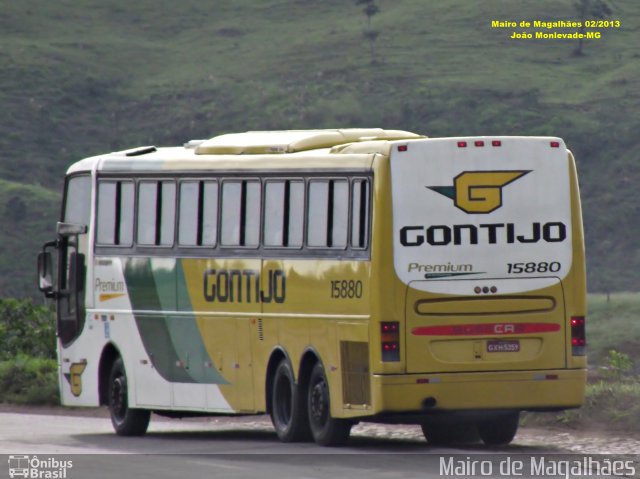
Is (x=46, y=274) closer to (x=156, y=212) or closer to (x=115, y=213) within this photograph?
(x=115, y=213)

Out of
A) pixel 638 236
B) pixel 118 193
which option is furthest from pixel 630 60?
pixel 118 193

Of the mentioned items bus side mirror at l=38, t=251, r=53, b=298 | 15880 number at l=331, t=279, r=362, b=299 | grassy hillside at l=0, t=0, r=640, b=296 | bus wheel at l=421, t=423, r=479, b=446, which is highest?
grassy hillside at l=0, t=0, r=640, b=296

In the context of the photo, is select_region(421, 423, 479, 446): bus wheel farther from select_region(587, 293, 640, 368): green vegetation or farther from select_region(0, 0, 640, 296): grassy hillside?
select_region(0, 0, 640, 296): grassy hillside

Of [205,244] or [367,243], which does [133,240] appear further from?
[367,243]

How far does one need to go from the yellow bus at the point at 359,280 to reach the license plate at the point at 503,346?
1 centimetres

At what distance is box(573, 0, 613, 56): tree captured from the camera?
128 meters

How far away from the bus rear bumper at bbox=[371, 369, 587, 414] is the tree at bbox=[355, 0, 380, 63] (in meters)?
109

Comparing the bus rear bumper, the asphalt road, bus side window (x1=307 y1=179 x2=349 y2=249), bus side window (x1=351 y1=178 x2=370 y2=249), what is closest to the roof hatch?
bus side window (x1=307 y1=179 x2=349 y2=249)

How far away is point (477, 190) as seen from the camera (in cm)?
1664

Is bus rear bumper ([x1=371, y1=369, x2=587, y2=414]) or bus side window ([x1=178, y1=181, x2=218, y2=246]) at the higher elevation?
bus side window ([x1=178, y1=181, x2=218, y2=246])

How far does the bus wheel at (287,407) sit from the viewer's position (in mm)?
17750

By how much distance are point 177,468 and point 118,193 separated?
19.6 ft

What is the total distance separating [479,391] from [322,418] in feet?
5.60

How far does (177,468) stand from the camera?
1528cm
